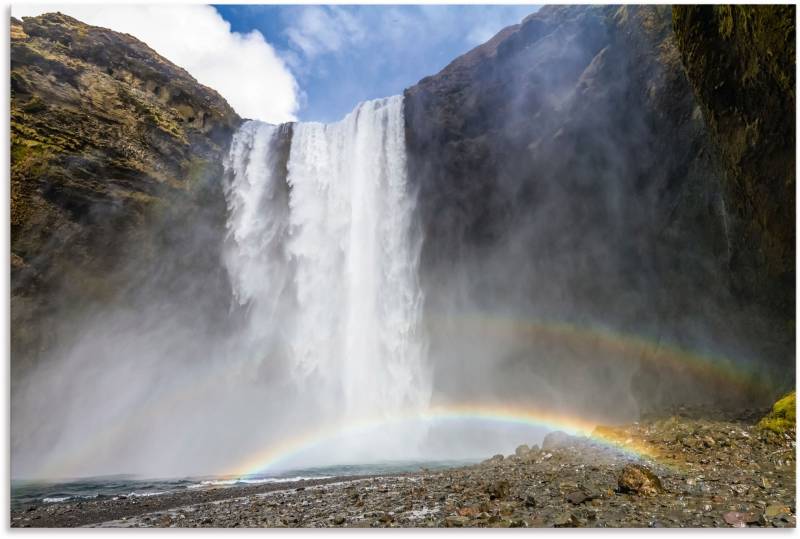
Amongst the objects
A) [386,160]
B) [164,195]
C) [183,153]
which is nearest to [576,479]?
[386,160]

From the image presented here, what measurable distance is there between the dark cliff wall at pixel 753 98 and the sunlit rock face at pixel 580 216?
5384 mm

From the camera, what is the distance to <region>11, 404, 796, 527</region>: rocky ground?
550cm

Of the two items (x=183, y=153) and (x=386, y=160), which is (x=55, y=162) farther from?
(x=386, y=160)

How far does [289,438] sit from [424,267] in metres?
10.4

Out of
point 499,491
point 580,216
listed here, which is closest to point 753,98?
point 499,491

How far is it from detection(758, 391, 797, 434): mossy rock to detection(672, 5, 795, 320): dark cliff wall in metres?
3.05

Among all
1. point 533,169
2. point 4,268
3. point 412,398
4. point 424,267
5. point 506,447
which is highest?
point 533,169

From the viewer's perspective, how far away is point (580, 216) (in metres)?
22.9

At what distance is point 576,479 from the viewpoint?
7.82 metres

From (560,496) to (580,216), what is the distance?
18.2 metres

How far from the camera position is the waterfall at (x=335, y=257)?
2419cm

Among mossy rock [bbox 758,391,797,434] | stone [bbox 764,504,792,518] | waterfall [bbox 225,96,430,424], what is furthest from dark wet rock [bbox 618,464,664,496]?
waterfall [bbox 225,96,430,424]

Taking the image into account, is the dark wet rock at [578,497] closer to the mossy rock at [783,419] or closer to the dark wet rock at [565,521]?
the dark wet rock at [565,521]

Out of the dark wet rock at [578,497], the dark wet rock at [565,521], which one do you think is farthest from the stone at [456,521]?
the dark wet rock at [578,497]
